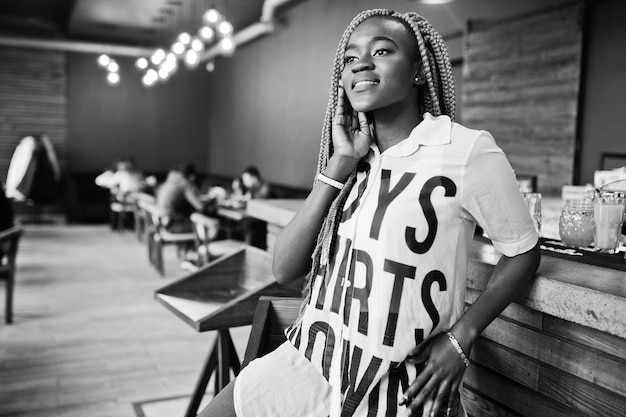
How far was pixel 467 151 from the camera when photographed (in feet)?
3.98

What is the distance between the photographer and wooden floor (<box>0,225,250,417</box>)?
133 inches

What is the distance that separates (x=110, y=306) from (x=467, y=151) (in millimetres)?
4796

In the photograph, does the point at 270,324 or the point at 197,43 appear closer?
the point at 270,324

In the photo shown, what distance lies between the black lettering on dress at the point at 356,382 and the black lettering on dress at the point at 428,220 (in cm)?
24

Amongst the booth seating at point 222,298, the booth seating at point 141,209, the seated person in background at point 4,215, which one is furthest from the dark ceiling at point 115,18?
the booth seating at point 222,298

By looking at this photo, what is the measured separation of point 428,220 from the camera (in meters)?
1.21

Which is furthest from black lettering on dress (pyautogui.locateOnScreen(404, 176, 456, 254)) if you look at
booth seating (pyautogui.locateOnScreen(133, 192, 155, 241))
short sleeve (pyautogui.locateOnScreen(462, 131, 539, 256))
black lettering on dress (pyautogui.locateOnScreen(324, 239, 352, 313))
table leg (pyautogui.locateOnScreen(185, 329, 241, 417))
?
booth seating (pyautogui.locateOnScreen(133, 192, 155, 241))

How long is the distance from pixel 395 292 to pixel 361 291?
0.08m

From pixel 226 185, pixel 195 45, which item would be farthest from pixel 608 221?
pixel 226 185

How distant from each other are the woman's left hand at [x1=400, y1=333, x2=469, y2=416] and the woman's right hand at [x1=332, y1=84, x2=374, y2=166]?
448mm

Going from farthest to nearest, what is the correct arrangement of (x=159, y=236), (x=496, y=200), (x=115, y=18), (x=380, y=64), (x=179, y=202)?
1. (x=115, y=18)
2. (x=179, y=202)
3. (x=159, y=236)
4. (x=380, y=64)
5. (x=496, y=200)

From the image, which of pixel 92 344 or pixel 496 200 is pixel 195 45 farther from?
pixel 496 200

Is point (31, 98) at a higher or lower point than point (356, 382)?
higher

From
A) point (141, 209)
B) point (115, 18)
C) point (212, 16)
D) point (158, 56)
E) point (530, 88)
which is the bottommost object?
point (141, 209)
